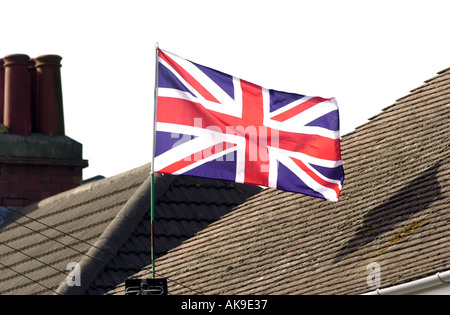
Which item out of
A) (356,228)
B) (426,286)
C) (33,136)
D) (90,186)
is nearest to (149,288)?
(356,228)

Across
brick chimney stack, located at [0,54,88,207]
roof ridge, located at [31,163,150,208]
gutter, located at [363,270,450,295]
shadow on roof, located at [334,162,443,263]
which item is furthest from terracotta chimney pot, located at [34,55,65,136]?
gutter, located at [363,270,450,295]

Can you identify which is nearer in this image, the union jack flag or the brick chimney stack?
the union jack flag

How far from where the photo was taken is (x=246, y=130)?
17.7 meters

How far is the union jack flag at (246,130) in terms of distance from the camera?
17.5 meters

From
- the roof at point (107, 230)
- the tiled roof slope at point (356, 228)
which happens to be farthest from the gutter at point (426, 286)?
the roof at point (107, 230)

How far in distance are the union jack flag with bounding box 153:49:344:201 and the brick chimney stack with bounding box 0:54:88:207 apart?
9318 millimetres

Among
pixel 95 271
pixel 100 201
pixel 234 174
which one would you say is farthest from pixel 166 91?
pixel 100 201

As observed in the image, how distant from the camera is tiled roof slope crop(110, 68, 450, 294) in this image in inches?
628

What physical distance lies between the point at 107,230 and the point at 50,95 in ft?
19.2

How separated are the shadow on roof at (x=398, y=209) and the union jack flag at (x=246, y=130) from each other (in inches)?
23.9

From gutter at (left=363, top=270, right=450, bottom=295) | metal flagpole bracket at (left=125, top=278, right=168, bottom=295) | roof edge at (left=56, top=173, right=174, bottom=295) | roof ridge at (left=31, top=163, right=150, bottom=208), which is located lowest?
gutter at (left=363, top=270, right=450, bottom=295)

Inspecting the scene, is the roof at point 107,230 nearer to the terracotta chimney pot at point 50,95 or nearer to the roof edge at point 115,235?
the roof edge at point 115,235

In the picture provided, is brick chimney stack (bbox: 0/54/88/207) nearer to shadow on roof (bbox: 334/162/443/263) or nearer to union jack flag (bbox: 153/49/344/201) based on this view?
union jack flag (bbox: 153/49/344/201)

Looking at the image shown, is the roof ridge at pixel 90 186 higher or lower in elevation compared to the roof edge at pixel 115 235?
higher
